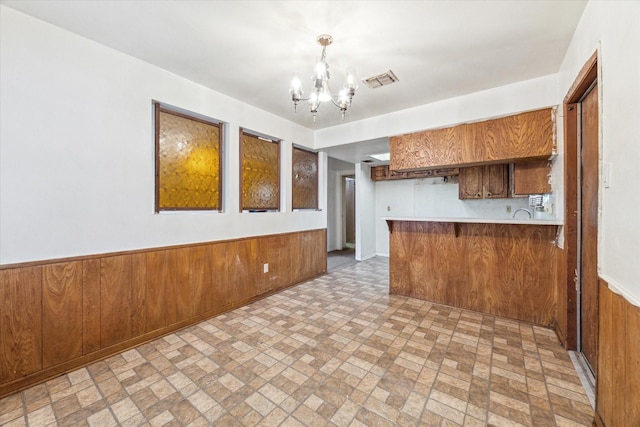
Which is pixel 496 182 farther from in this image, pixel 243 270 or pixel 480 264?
pixel 243 270

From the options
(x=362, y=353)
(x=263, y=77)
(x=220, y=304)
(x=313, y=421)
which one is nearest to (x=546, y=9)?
(x=263, y=77)

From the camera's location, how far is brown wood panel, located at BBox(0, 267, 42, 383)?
1818mm

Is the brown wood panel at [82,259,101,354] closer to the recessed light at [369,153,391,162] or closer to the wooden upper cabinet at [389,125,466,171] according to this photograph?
the wooden upper cabinet at [389,125,466,171]

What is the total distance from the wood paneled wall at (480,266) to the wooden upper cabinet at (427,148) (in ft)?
2.72

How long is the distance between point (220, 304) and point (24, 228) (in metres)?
1.86

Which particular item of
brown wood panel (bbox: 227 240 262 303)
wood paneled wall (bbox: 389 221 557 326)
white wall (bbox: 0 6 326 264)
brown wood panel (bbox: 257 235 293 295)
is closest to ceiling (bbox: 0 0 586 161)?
white wall (bbox: 0 6 326 264)

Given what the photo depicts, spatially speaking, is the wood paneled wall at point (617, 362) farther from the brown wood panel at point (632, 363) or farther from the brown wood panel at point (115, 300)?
the brown wood panel at point (115, 300)

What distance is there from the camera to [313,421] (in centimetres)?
154

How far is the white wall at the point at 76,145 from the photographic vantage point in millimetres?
1855

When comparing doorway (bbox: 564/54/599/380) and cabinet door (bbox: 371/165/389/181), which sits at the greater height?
cabinet door (bbox: 371/165/389/181)

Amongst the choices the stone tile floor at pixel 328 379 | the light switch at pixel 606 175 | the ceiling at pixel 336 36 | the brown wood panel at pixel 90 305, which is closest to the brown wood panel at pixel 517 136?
the ceiling at pixel 336 36

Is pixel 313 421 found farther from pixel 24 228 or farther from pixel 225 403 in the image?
pixel 24 228

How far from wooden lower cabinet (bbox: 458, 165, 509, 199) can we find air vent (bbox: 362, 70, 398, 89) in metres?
2.60

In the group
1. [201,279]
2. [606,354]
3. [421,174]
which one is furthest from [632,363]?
[421,174]
